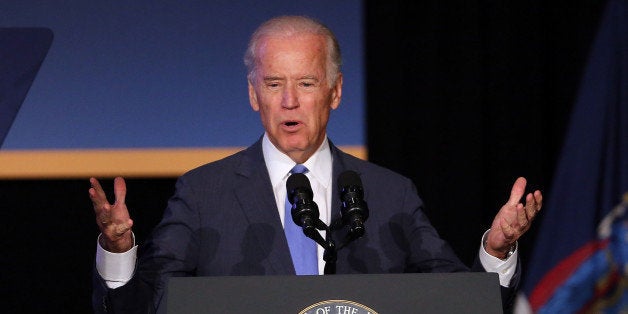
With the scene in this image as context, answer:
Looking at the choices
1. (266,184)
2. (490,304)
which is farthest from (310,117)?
(490,304)

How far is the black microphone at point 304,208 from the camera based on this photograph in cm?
152

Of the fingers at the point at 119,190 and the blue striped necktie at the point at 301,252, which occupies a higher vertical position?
the fingers at the point at 119,190

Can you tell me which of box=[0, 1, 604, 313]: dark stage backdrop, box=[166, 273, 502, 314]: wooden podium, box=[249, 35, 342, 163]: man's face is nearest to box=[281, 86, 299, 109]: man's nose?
box=[249, 35, 342, 163]: man's face

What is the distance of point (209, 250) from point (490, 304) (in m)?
0.68

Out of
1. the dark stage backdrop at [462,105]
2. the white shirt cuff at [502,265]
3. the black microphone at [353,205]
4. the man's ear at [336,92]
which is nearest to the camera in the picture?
the black microphone at [353,205]

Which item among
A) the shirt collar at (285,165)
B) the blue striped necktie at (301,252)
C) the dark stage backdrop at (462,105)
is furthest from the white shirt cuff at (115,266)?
the dark stage backdrop at (462,105)

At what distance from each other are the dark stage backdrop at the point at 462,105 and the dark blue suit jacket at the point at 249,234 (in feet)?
3.27

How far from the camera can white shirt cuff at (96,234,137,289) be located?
163 centimetres

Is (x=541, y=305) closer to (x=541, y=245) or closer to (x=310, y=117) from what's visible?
(x=541, y=245)

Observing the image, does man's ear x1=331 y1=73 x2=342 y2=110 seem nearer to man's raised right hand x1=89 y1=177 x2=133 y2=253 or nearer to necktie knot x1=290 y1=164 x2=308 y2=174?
necktie knot x1=290 y1=164 x2=308 y2=174

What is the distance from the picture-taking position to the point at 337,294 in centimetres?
144

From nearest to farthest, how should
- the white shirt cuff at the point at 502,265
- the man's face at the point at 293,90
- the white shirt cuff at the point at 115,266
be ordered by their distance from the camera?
the white shirt cuff at the point at 115,266 < the white shirt cuff at the point at 502,265 < the man's face at the point at 293,90

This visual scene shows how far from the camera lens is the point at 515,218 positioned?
170cm

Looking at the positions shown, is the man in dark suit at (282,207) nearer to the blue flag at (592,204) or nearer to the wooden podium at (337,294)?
the wooden podium at (337,294)
